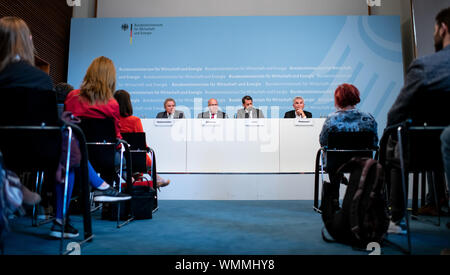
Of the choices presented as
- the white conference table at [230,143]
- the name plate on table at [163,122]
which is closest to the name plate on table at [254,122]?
the white conference table at [230,143]

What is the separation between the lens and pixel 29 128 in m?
1.45

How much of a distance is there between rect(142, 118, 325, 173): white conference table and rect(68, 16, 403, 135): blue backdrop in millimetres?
1955

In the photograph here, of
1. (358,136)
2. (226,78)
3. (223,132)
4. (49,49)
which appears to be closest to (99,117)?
(358,136)

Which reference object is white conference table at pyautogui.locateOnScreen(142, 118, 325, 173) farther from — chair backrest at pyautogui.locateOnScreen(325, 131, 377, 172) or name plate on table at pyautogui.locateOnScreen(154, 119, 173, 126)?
chair backrest at pyautogui.locateOnScreen(325, 131, 377, 172)

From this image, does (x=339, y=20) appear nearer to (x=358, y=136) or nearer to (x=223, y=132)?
(x=223, y=132)

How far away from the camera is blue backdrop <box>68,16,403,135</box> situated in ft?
20.5

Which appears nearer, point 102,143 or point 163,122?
point 102,143

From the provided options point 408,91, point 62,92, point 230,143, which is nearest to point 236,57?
point 230,143

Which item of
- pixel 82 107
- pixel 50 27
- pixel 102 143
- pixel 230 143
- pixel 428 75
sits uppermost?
pixel 50 27

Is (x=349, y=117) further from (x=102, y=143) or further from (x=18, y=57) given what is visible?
(x=18, y=57)

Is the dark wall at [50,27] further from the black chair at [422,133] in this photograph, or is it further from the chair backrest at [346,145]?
the black chair at [422,133]

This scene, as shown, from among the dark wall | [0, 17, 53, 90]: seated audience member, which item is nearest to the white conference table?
[0, 17, 53, 90]: seated audience member

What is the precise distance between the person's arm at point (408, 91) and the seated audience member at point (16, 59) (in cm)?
184

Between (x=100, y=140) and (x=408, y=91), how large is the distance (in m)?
1.85
